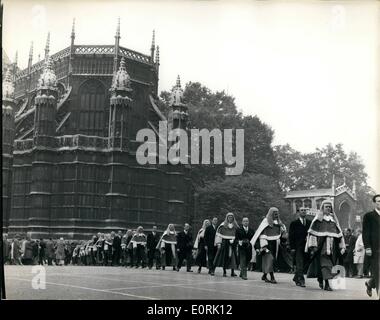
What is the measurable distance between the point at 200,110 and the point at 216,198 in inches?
300

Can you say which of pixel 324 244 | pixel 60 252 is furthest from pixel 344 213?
pixel 324 244

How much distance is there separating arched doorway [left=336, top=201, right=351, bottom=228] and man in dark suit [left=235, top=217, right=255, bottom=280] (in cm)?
2742

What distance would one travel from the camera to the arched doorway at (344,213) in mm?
45281

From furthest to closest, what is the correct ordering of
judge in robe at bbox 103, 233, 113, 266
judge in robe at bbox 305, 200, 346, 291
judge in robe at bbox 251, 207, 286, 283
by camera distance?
judge in robe at bbox 103, 233, 113, 266
judge in robe at bbox 251, 207, 286, 283
judge in robe at bbox 305, 200, 346, 291

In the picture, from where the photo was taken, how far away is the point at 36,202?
34156 mm

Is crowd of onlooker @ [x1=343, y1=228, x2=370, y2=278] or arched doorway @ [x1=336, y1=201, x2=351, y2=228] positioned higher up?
arched doorway @ [x1=336, y1=201, x2=351, y2=228]

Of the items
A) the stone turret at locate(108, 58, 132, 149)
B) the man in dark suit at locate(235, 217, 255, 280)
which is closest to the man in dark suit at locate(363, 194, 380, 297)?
the man in dark suit at locate(235, 217, 255, 280)

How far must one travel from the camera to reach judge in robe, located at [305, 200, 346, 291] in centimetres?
1581

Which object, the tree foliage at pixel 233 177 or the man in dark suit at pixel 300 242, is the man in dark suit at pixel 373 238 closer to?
the man in dark suit at pixel 300 242

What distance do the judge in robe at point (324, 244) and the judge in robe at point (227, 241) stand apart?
4.04 metres

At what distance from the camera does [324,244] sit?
52.3ft

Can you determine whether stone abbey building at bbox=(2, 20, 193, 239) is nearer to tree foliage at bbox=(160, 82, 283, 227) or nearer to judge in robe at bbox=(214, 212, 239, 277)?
tree foliage at bbox=(160, 82, 283, 227)

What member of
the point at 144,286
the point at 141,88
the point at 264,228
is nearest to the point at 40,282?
the point at 144,286

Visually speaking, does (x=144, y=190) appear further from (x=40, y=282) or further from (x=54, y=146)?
(x=40, y=282)
